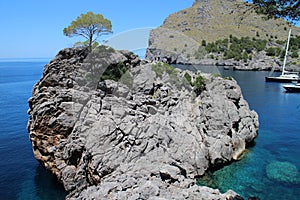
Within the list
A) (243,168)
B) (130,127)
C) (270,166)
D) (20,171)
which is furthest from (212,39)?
(20,171)

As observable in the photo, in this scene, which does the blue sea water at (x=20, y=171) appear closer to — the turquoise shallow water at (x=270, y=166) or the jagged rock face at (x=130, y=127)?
the jagged rock face at (x=130, y=127)

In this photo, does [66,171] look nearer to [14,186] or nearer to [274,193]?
[14,186]

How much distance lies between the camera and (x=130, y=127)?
22703 millimetres

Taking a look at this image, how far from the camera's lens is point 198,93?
3200 cm

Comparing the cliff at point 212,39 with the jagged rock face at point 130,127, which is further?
the cliff at point 212,39

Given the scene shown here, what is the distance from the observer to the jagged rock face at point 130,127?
61.9 ft

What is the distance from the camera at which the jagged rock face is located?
18875 millimetres

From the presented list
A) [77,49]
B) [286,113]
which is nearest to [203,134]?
[77,49]

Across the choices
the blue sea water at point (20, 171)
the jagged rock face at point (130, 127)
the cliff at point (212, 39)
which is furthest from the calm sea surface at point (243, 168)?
the cliff at point (212, 39)

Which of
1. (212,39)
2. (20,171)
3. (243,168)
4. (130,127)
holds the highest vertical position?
(212,39)

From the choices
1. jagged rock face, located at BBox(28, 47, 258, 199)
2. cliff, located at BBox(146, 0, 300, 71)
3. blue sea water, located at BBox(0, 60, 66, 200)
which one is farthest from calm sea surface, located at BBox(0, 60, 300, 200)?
cliff, located at BBox(146, 0, 300, 71)

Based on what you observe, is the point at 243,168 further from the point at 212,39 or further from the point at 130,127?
the point at 212,39

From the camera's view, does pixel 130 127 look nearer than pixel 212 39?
Yes

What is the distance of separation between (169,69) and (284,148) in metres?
19.2
